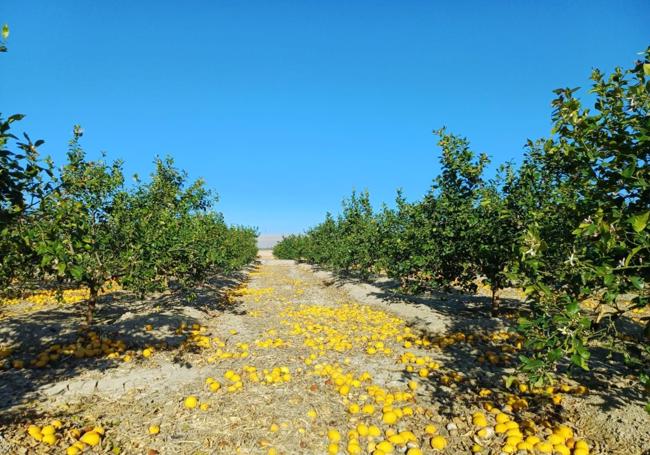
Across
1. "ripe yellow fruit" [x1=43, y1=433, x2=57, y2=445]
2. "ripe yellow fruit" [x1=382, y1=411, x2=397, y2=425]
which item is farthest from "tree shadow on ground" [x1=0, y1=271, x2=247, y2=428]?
"ripe yellow fruit" [x1=382, y1=411, x2=397, y2=425]

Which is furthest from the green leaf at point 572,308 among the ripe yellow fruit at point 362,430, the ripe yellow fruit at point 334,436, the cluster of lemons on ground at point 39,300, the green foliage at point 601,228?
the cluster of lemons on ground at point 39,300

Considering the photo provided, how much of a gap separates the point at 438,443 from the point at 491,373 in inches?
129

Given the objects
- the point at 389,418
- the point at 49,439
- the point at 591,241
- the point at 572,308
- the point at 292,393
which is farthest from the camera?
the point at 292,393

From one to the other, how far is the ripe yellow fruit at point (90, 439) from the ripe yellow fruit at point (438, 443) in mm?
4626

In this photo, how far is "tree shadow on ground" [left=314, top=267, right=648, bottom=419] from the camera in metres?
5.77

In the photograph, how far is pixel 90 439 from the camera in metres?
4.66

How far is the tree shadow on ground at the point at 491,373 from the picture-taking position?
18.9ft

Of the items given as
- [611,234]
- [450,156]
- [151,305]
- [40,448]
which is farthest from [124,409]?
[450,156]

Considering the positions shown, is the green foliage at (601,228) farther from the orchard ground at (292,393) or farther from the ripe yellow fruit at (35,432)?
the ripe yellow fruit at (35,432)

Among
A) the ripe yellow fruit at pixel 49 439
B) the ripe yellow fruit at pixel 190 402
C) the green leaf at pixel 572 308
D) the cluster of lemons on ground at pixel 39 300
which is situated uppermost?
the green leaf at pixel 572 308

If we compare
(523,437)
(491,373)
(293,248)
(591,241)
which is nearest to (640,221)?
(591,241)

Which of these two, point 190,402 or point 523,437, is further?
point 190,402

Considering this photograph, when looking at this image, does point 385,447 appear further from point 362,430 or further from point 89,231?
point 89,231

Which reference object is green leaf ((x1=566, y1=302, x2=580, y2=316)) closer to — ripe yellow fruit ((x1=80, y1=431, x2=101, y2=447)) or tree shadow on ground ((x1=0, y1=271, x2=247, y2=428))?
ripe yellow fruit ((x1=80, y1=431, x2=101, y2=447))
